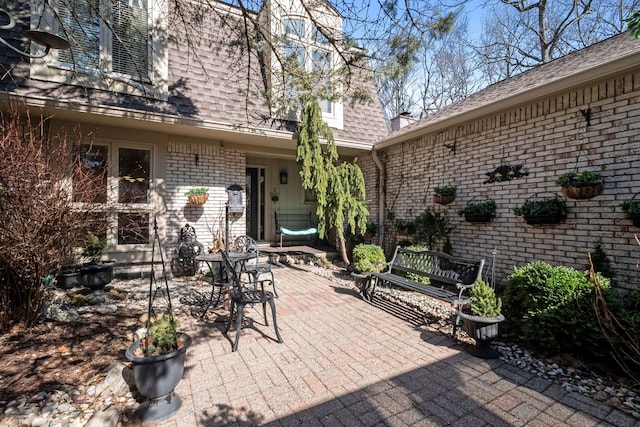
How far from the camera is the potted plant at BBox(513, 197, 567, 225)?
13.3ft

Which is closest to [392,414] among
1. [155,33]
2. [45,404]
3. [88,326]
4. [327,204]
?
[45,404]

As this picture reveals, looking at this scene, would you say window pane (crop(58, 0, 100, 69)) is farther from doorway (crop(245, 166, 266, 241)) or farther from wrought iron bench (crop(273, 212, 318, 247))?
wrought iron bench (crop(273, 212, 318, 247))

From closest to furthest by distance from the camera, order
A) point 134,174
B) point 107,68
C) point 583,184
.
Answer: point 583,184
point 107,68
point 134,174

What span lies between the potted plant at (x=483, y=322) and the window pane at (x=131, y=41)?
255 inches

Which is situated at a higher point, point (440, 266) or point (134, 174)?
point (134, 174)

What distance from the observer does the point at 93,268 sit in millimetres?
4762

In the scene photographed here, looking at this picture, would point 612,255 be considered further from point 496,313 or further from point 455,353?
point 455,353

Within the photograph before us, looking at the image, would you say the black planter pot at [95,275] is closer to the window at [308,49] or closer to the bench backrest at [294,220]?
the window at [308,49]

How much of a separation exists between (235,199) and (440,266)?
4.71m

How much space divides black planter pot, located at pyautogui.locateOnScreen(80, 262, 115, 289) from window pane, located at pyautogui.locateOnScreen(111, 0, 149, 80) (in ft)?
11.5

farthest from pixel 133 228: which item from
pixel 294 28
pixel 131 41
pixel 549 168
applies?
pixel 549 168

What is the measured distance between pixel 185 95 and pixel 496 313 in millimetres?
6320

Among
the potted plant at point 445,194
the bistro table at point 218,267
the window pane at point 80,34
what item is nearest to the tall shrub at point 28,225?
the bistro table at point 218,267

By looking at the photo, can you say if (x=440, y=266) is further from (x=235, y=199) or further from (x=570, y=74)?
(x=235, y=199)
